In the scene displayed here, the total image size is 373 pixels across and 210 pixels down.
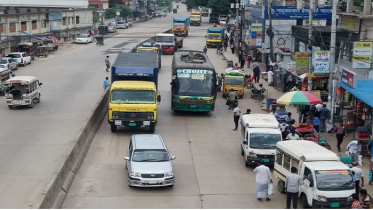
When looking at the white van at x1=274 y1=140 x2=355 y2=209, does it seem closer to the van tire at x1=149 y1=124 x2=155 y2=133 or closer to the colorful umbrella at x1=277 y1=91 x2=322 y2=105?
the colorful umbrella at x1=277 y1=91 x2=322 y2=105

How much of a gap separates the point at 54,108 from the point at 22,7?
45.2 m

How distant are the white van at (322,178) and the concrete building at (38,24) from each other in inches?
1891

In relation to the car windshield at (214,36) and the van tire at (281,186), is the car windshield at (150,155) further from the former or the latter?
the car windshield at (214,36)

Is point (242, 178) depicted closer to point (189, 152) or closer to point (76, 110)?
point (189, 152)

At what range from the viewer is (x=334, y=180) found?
18.4 meters

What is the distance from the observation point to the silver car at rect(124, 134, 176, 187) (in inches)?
820

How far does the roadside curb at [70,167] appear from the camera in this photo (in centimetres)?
1886

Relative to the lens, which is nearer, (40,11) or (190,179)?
(190,179)

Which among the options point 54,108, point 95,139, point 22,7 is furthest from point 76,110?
point 22,7

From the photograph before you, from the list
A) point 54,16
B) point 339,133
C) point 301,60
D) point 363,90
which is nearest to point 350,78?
point 363,90

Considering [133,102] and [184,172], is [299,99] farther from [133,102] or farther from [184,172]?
[184,172]

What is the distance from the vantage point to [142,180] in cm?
2080

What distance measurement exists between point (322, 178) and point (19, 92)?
73.7ft

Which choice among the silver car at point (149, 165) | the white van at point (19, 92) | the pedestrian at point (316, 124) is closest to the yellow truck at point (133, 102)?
the white van at point (19, 92)
